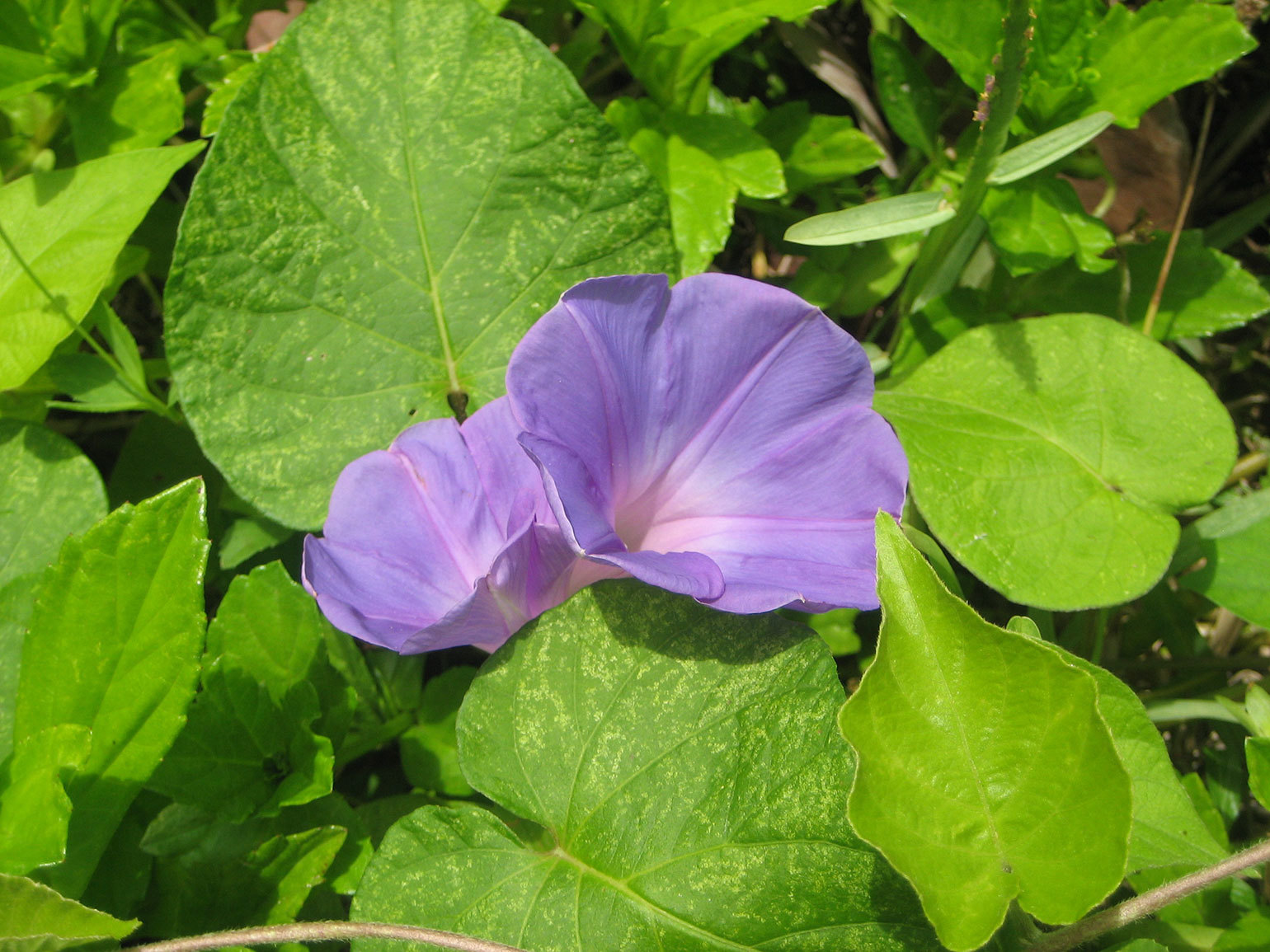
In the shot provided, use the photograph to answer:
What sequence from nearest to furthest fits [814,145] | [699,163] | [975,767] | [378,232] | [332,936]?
1. [975,767]
2. [332,936]
3. [378,232]
4. [699,163]
5. [814,145]

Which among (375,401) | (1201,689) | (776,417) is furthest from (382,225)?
(1201,689)

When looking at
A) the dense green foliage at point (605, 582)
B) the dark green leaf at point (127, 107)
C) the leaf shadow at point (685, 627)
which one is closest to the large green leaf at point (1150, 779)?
the dense green foliage at point (605, 582)

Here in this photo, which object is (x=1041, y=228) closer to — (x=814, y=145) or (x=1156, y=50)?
(x=1156, y=50)

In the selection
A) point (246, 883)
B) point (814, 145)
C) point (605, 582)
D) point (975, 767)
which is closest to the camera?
point (975, 767)

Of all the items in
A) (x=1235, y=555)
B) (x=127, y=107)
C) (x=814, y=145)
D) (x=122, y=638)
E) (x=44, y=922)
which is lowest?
(x=1235, y=555)

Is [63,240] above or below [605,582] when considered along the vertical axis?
above

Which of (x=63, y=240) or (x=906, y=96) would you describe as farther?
(x=906, y=96)

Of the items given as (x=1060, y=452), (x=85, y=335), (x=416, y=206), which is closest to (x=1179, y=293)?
(x=1060, y=452)
